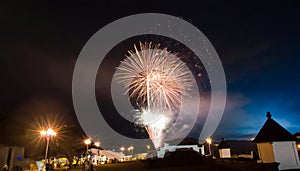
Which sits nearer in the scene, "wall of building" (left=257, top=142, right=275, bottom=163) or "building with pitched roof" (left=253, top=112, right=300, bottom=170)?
"building with pitched roof" (left=253, top=112, right=300, bottom=170)

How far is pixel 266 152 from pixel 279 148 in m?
1.10

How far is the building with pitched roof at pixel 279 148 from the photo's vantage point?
1620 cm

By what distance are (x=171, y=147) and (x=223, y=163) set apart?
26357 mm

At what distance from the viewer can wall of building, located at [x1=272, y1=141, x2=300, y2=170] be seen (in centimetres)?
1612

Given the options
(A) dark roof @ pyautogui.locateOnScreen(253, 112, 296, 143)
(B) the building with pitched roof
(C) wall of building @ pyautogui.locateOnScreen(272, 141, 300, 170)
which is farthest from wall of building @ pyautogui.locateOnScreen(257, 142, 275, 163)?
(A) dark roof @ pyautogui.locateOnScreen(253, 112, 296, 143)

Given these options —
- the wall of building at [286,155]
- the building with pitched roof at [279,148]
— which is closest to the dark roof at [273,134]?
the building with pitched roof at [279,148]

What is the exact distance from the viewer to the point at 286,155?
647 inches

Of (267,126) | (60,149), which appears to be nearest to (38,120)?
(60,149)

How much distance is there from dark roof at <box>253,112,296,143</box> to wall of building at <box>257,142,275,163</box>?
0.42 m

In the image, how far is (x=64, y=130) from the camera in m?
42.1

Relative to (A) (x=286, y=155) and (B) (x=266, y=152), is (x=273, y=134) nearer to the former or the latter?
(B) (x=266, y=152)

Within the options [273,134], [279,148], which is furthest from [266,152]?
[273,134]

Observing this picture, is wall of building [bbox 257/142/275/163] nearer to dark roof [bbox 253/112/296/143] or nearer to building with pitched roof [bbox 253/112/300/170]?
building with pitched roof [bbox 253/112/300/170]

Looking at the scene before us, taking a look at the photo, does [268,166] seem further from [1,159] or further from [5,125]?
[5,125]
